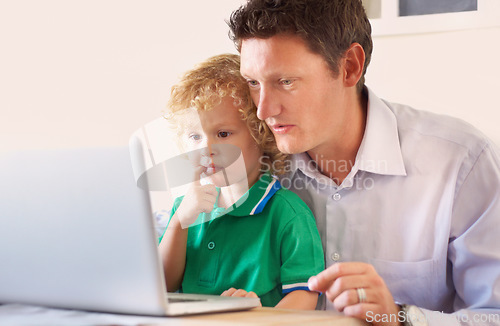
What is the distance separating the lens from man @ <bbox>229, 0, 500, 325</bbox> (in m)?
1.23

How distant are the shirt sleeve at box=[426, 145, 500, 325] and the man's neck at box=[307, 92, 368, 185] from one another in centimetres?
28

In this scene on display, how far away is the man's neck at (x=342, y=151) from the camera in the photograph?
1.40 m

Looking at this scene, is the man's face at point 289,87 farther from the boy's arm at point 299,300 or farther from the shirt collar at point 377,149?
the boy's arm at point 299,300

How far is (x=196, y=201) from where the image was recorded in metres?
1.27

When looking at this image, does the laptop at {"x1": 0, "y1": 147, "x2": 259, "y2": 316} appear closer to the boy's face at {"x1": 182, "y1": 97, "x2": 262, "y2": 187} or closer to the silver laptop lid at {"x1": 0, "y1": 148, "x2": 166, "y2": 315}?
the silver laptop lid at {"x1": 0, "y1": 148, "x2": 166, "y2": 315}

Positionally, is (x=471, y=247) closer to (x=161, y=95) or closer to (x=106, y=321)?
(x=106, y=321)

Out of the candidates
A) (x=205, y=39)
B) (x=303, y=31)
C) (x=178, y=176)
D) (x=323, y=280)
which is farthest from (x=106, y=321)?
(x=205, y=39)

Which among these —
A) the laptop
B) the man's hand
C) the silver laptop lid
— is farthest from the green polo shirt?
the silver laptop lid

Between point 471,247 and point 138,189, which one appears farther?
point 471,247

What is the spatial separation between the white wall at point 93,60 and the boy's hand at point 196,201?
0.90m

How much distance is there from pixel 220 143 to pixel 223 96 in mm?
111

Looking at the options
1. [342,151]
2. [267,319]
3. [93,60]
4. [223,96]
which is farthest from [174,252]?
[93,60]

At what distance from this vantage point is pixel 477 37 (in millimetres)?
1570

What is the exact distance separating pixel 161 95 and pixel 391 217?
1.23 m
